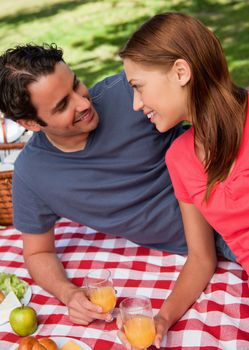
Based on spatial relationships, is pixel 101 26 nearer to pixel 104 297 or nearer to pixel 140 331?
pixel 104 297

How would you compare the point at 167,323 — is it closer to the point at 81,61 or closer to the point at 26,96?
the point at 26,96

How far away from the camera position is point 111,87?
2.74 metres

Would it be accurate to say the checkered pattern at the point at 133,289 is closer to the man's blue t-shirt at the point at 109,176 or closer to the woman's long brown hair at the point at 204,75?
the man's blue t-shirt at the point at 109,176

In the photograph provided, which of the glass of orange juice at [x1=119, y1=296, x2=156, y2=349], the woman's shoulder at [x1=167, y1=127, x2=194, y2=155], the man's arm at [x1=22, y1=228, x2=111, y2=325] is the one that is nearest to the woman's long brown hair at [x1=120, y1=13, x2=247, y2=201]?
the woman's shoulder at [x1=167, y1=127, x2=194, y2=155]

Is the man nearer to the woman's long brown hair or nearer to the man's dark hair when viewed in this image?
the man's dark hair

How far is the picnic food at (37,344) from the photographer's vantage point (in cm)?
214

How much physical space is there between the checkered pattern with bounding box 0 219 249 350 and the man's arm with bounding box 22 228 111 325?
62mm

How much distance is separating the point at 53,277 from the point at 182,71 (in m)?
1.18

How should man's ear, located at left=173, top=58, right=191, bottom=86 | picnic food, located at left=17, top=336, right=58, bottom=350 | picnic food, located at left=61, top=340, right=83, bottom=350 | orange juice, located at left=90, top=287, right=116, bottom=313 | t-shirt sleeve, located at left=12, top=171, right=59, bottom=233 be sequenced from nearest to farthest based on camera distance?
man's ear, located at left=173, top=58, right=191, bottom=86, picnic food, located at left=17, top=336, right=58, bottom=350, picnic food, located at left=61, top=340, right=83, bottom=350, orange juice, located at left=90, top=287, right=116, bottom=313, t-shirt sleeve, located at left=12, top=171, right=59, bottom=233

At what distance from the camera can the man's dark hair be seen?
2.47m

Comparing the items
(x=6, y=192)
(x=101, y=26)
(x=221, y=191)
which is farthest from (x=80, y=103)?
(x=101, y=26)

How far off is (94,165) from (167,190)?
36 cm

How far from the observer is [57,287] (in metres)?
2.65

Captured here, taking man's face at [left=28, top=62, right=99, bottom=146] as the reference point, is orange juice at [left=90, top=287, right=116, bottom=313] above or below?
below
